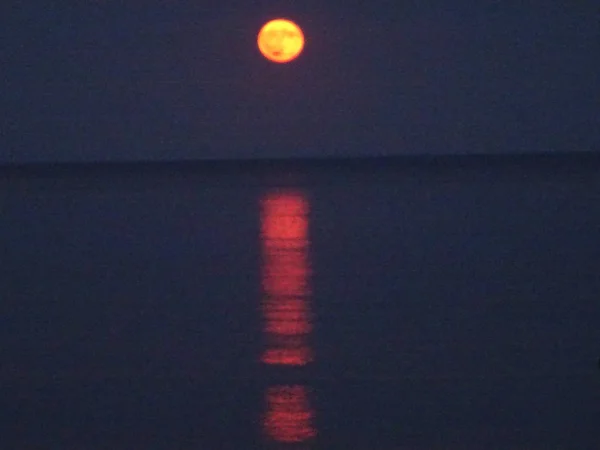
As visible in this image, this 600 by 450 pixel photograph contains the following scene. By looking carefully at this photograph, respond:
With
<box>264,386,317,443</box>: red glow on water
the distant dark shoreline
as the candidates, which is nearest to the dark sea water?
<box>264,386,317,443</box>: red glow on water

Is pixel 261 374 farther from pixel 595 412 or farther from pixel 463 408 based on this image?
pixel 595 412

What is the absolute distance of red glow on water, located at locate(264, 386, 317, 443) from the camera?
2.83m

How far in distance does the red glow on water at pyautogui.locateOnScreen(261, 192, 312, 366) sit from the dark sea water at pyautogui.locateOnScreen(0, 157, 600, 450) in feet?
0.05

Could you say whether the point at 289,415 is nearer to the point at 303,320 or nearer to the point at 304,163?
the point at 303,320

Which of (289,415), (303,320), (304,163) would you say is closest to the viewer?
(289,415)

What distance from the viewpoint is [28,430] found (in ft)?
9.54

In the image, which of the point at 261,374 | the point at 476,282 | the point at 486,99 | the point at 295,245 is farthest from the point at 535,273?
the point at 486,99

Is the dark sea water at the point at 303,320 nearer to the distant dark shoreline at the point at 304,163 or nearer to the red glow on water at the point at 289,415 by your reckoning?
the red glow on water at the point at 289,415

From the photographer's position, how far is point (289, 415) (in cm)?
301

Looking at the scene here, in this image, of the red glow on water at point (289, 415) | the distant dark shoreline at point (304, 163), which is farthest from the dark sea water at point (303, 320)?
the distant dark shoreline at point (304, 163)

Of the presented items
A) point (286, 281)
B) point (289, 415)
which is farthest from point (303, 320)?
point (289, 415)

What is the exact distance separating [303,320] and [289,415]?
117 centimetres

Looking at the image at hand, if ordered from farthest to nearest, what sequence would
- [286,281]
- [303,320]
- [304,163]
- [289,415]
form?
[304,163] < [286,281] < [303,320] < [289,415]

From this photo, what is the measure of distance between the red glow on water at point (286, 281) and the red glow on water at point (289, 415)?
1.09ft
